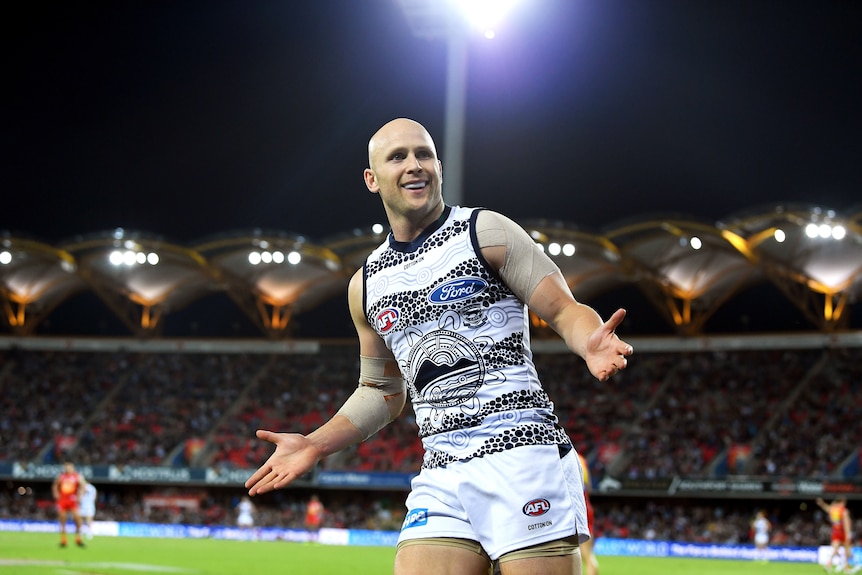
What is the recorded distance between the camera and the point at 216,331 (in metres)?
53.2

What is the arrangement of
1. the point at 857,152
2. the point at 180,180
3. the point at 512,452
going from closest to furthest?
1. the point at 512,452
2. the point at 857,152
3. the point at 180,180

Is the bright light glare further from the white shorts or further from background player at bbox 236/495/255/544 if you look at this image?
background player at bbox 236/495/255/544

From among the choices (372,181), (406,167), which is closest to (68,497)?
(372,181)

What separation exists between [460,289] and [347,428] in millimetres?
1017

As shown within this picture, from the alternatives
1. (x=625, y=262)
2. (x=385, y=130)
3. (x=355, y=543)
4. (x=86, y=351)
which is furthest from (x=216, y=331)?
(x=385, y=130)

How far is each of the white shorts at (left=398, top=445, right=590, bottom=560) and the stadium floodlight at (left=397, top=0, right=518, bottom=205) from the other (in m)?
3.67

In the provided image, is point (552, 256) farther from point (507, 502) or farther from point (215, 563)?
point (507, 502)

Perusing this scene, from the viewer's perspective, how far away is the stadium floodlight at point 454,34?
830 cm

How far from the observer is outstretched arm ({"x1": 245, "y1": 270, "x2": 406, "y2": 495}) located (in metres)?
4.31

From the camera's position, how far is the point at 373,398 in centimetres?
492

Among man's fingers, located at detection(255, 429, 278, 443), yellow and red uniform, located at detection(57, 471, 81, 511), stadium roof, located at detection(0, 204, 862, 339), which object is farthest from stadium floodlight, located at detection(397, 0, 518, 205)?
stadium roof, located at detection(0, 204, 862, 339)

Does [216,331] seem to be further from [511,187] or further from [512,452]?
[512,452]

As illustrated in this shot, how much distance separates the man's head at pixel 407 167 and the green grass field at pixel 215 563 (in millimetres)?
14410

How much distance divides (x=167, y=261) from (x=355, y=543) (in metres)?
15.4
